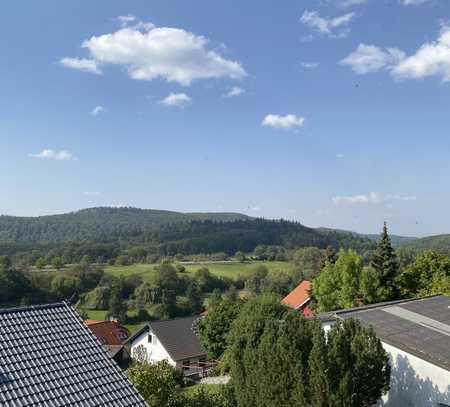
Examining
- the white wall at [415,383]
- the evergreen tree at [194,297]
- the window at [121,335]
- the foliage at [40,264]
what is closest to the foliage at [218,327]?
the white wall at [415,383]

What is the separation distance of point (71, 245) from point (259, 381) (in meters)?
127

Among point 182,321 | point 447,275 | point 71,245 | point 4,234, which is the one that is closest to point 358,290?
point 447,275

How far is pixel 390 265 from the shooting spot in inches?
1298

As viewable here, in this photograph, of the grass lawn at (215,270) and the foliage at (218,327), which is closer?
the foliage at (218,327)

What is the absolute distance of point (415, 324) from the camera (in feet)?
63.1

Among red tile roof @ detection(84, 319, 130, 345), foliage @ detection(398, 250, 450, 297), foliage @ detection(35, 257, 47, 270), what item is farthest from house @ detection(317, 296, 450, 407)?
foliage @ detection(35, 257, 47, 270)

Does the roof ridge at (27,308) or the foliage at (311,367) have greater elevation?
the roof ridge at (27,308)

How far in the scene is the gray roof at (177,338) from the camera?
→ 122ft

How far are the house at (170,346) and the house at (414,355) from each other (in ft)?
66.1

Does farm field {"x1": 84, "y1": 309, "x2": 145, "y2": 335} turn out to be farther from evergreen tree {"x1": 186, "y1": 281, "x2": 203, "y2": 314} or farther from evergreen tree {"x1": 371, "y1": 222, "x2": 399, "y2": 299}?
evergreen tree {"x1": 371, "y1": 222, "x2": 399, "y2": 299}

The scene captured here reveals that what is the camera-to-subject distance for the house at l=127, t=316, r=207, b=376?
121 feet

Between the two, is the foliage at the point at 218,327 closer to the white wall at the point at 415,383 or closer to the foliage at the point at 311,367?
the white wall at the point at 415,383

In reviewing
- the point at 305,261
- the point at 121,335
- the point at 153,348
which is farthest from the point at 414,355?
the point at 305,261

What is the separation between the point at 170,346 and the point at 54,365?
2914 centimetres
